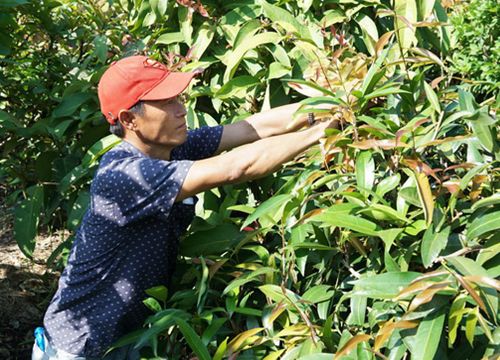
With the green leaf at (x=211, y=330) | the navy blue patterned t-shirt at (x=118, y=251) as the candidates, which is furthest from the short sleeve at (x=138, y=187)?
the green leaf at (x=211, y=330)

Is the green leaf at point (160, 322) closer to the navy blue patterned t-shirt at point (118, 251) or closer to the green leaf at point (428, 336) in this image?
the navy blue patterned t-shirt at point (118, 251)

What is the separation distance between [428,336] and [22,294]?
3.45m

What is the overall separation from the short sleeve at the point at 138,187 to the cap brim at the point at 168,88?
0.86 feet

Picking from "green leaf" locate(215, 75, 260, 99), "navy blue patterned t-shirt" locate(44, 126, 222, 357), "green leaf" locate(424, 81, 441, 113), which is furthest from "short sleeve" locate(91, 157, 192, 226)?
"green leaf" locate(424, 81, 441, 113)

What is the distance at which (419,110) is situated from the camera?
285cm

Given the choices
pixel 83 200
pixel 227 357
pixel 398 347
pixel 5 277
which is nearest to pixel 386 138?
pixel 398 347

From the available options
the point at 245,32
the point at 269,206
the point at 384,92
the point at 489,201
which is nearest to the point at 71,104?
the point at 245,32

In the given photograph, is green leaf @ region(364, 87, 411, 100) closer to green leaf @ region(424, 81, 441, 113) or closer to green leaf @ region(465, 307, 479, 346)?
green leaf @ region(424, 81, 441, 113)

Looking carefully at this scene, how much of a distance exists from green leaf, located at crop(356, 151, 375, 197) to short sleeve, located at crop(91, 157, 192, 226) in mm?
611

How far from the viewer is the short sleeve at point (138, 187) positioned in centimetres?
281

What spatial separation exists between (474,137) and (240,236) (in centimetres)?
99

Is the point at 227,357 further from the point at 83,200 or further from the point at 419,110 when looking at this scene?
the point at 83,200

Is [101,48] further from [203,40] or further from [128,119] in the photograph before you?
[128,119]

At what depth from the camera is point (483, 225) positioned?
227 cm
